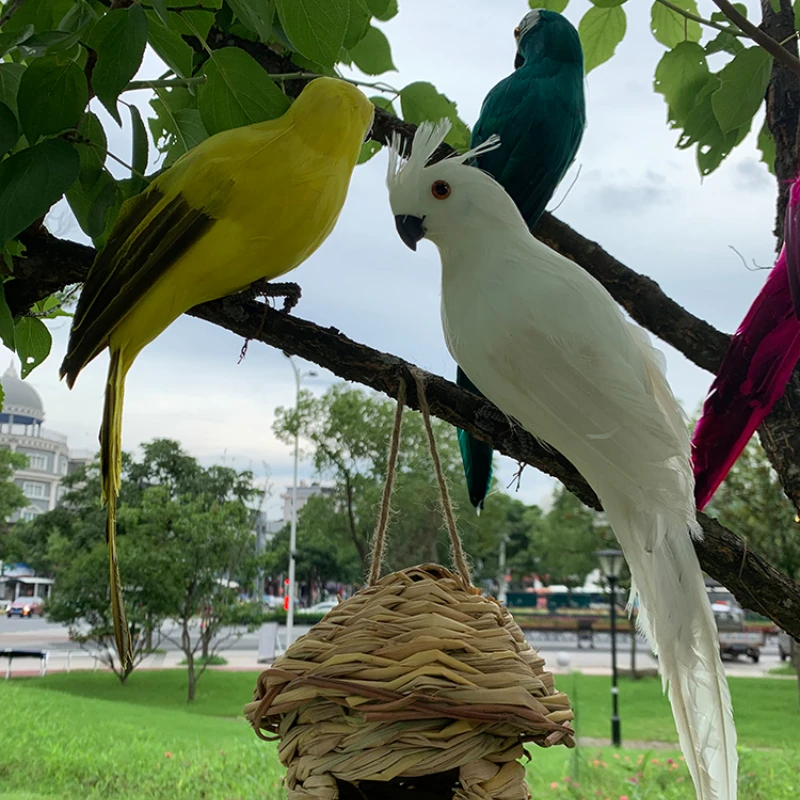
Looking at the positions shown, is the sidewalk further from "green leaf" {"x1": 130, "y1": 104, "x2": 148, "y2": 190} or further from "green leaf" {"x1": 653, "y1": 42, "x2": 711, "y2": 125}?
"green leaf" {"x1": 130, "y1": 104, "x2": 148, "y2": 190}

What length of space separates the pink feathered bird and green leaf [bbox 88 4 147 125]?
0.55 m

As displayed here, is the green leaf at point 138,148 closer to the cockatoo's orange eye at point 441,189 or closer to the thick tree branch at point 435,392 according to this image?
the thick tree branch at point 435,392

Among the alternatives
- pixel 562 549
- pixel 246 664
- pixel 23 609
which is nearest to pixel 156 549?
pixel 246 664

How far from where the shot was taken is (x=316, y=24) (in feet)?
1.48

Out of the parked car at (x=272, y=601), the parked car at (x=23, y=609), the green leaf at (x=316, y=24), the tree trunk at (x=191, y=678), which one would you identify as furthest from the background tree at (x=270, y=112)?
the parked car at (x=23, y=609)

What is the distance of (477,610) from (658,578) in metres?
0.15

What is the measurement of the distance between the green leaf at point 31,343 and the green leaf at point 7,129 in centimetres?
35

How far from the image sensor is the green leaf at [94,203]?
0.63 m

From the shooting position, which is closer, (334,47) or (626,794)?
(334,47)

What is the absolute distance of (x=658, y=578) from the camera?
1.84 feet

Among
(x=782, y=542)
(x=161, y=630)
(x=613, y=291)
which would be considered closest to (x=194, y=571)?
(x=161, y=630)

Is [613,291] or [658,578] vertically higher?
[613,291]

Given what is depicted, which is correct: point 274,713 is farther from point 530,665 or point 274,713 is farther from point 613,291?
point 613,291

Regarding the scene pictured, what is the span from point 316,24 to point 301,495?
5.73 m
